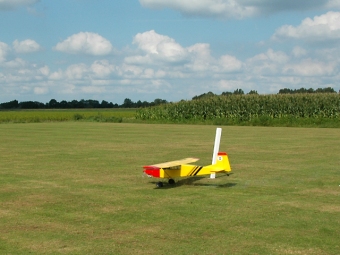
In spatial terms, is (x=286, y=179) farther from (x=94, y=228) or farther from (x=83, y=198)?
(x=94, y=228)

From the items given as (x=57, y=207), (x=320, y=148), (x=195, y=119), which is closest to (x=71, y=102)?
(x=195, y=119)

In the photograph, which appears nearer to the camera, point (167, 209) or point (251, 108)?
point (167, 209)

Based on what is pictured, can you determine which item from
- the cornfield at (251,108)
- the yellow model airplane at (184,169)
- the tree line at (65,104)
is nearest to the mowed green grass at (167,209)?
the yellow model airplane at (184,169)

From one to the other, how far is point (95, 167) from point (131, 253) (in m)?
8.59

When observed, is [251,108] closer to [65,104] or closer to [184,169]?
[184,169]

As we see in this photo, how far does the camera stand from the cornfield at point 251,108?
139ft

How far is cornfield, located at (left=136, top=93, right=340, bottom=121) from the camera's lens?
139 feet

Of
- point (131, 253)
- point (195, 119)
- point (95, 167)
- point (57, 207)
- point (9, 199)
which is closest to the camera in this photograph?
point (131, 253)

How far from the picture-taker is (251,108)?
46312mm

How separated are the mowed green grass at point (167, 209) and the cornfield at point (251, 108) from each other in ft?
89.5

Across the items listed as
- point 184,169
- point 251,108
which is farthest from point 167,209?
point 251,108

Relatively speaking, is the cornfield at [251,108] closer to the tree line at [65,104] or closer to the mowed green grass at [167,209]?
the mowed green grass at [167,209]

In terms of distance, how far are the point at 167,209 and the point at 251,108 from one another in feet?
126

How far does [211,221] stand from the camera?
7965 millimetres
